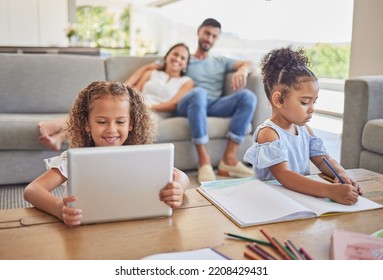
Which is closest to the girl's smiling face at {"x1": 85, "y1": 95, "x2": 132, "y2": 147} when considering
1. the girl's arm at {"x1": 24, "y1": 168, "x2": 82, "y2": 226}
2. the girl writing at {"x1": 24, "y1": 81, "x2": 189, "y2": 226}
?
the girl writing at {"x1": 24, "y1": 81, "x2": 189, "y2": 226}

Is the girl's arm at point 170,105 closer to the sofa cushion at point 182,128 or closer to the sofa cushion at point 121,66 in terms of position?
the sofa cushion at point 182,128

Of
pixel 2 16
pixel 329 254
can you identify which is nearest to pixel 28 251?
pixel 329 254

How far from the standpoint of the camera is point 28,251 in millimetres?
687

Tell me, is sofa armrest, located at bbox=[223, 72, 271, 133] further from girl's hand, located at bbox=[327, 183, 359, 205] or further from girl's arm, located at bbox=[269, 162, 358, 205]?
girl's hand, located at bbox=[327, 183, 359, 205]

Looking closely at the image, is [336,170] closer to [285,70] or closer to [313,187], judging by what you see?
[313,187]

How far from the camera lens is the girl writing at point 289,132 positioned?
1.02 metres

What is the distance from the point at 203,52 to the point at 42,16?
10.8 feet

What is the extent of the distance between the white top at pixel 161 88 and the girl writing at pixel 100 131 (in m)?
1.42

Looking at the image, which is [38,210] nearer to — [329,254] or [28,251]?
[28,251]

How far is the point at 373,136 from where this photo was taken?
196 centimetres

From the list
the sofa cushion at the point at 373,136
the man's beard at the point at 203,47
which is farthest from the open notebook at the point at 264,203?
the man's beard at the point at 203,47

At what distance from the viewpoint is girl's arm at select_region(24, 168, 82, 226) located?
2.52ft

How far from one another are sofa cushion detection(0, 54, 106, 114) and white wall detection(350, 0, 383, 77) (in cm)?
166
